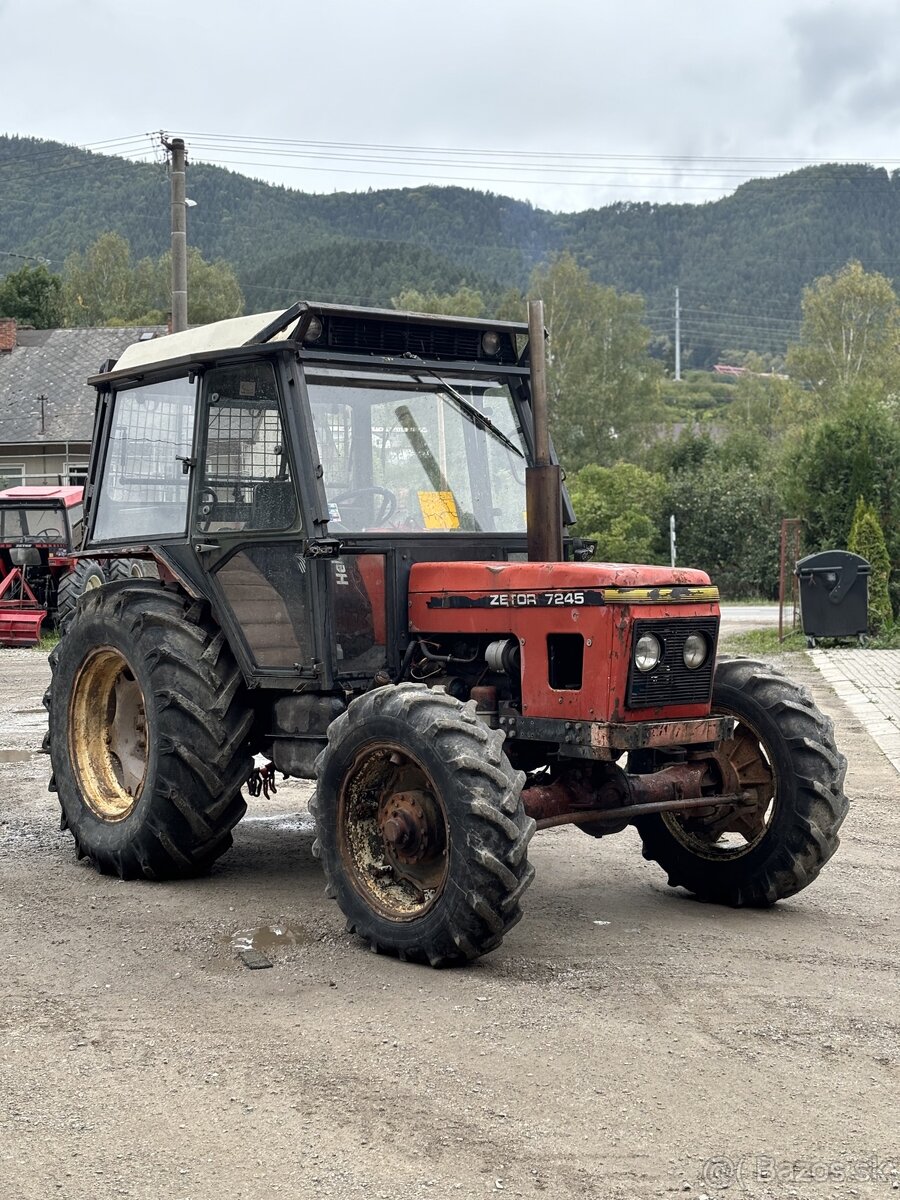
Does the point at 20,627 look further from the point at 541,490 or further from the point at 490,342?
the point at 541,490

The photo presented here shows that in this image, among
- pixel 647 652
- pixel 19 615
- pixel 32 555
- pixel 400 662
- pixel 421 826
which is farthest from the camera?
pixel 32 555

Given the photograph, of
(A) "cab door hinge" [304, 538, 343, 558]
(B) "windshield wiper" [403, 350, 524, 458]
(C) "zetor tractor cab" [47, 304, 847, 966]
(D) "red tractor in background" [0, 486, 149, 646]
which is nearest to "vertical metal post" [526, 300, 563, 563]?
(C) "zetor tractor cab" [47, 304, 847, 966]

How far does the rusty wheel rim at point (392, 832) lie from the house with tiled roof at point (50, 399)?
35165mm

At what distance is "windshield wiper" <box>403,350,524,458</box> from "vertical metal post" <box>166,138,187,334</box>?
15504mm

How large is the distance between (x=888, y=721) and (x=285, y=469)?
8.31 metres

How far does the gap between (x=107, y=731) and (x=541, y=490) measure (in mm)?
2809

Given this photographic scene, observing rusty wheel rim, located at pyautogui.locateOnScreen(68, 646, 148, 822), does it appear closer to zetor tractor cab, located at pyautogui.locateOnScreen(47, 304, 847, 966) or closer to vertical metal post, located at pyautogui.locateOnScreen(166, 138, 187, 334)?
zetor tractor cab, located at pyautogui.locateOnScreen(47, 304, 847, 966)

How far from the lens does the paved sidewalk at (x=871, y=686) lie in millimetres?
12781

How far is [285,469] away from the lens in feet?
22.5

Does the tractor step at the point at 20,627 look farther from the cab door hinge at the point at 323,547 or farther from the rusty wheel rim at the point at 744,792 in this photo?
the rusty wheel rim at the point at 744,792

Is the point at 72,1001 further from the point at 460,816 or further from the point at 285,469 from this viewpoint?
the point at 285,469

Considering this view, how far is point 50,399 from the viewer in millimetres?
45438

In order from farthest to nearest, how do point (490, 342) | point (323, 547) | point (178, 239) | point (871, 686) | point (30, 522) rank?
point (30, 522) < point (178, 239) < point (871, 686) < point (490, 342) < point (323, 547)

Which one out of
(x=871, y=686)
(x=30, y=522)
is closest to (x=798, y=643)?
(x=871, y=686)
